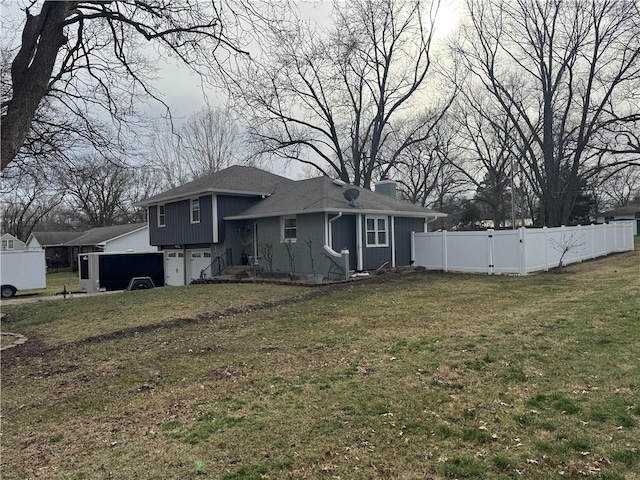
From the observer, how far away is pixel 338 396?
448 centimetres

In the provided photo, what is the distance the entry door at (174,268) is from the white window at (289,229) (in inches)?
275

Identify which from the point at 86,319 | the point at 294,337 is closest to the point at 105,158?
the point at 86,319

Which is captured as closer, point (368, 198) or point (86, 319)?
point (86, 319)

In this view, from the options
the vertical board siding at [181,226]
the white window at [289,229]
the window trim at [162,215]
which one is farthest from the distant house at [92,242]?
the white window at [289,229]

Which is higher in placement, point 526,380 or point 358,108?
point 358,108

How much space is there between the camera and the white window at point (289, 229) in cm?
1789

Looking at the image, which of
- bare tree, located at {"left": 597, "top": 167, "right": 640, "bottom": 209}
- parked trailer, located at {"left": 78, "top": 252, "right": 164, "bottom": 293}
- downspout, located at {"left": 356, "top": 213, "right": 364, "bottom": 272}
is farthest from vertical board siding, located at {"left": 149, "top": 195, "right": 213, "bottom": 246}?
bare tree, located at {"left": 597, "top": 167, "right": 640, "bottom": 209}

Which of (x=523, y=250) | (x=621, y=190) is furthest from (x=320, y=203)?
(x=621, y=190)

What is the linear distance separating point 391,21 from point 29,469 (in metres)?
29.3

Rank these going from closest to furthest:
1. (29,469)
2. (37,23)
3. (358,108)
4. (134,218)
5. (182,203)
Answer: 1. (29,469)
2. (37,23)
3. (182,203)
4. (358,108)
5. (134,218)

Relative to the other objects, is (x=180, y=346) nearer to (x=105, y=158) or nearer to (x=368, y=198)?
(x=105, y=158)

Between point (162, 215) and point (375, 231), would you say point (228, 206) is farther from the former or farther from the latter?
point (375, 231)

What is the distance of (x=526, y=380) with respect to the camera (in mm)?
4734

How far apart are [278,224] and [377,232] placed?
13.1 feet
